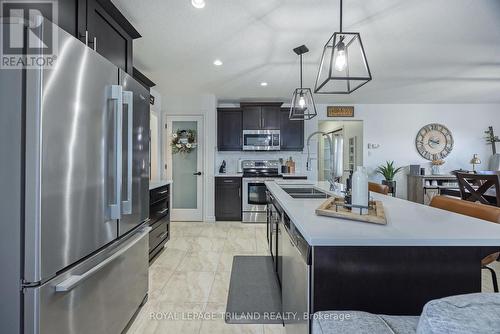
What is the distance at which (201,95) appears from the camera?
514 centimetres

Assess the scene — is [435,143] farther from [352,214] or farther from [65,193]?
[65,193]

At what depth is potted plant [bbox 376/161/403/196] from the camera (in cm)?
542

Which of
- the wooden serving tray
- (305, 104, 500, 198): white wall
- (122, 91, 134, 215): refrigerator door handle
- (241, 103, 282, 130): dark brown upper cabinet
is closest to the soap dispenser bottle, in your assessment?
the wooden serving tray

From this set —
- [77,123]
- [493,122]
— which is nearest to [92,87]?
[77,123]

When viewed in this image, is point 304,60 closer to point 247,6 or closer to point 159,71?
point 247,6

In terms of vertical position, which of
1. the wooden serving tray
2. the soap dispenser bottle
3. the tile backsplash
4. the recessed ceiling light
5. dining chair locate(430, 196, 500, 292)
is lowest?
dining chair locate(430, 196, 500, 292)

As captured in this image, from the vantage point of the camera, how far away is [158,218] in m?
3.11

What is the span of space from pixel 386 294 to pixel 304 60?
9.74 feet

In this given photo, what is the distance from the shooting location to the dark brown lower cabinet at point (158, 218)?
9.48ft

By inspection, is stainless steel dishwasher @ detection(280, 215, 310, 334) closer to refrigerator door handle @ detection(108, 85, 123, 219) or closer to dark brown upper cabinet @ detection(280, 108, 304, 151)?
refrigerator door handle @ detection(108, 85, 123, 219)

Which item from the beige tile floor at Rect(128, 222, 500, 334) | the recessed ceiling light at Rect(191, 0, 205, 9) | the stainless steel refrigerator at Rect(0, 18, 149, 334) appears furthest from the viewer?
the recessed ceiling light at Rect(191, 0, 205, 9)

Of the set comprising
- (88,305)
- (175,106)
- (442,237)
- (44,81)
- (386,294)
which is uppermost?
(175,106)

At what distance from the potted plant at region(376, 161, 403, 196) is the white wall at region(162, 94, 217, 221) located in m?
3.69

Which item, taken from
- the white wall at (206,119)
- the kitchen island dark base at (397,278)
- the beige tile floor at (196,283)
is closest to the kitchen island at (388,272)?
the kitchen island dark base at (397,278)
